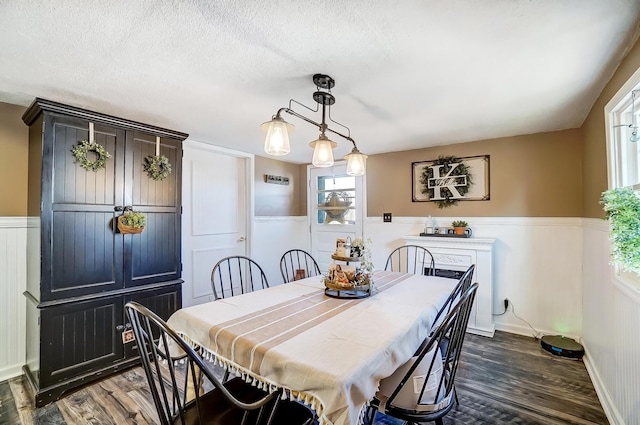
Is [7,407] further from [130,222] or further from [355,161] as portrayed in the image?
[355,161]

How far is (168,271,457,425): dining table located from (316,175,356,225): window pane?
252 cm

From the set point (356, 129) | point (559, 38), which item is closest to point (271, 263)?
point (356, 129)

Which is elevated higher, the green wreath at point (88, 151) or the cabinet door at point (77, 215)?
the green wreath at point (88, 151)

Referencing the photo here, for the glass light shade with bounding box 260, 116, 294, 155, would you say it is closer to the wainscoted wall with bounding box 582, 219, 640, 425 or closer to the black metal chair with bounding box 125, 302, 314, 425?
the black metal chair with bounding box 125, 302, 314, 425

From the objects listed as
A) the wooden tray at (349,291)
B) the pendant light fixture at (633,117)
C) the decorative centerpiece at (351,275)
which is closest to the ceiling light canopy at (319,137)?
the decorative centerpiece at (351,275)

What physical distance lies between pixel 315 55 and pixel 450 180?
8.63 feet

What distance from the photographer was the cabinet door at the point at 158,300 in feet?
8.30

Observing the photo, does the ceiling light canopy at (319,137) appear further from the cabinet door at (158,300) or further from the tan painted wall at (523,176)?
the tan painted wall at (523,176)

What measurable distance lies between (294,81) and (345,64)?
1.23 feet

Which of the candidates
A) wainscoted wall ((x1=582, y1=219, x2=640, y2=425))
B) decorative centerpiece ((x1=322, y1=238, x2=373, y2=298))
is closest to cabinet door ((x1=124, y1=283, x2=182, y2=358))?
decorative centerpiece ((x1=322, y1=238, x2=373, y2=298))

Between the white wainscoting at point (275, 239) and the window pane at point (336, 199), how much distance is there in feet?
1.28

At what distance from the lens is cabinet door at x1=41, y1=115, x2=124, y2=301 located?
213cm

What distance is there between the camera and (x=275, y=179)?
4559 mm

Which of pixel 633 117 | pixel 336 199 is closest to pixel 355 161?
pixel 633 117
